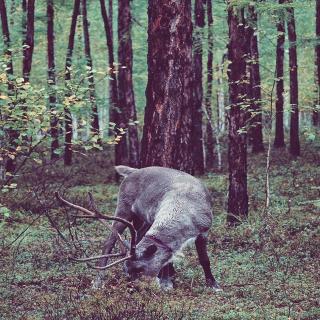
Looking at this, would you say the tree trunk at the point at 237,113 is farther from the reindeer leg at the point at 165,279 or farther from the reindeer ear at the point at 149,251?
the reindeer ear at the point at 149,251

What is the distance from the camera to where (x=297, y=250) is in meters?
11.2

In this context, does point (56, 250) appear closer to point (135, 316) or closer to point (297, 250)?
point (297, 250)

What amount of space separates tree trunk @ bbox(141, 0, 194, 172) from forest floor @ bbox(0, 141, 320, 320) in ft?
6.54

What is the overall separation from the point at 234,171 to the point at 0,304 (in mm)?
7211

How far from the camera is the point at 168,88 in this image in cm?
1018

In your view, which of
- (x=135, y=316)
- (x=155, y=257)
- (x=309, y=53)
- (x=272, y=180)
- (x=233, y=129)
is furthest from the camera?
(x=309, y=53)

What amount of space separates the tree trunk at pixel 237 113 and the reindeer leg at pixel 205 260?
4785 millimetres

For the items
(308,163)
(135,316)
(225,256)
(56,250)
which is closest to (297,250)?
(225,256)

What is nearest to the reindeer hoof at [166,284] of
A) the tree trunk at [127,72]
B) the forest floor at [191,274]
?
the forest floor at [191,274]

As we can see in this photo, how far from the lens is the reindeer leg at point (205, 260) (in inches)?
345

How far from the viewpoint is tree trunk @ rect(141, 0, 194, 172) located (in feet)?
33.3

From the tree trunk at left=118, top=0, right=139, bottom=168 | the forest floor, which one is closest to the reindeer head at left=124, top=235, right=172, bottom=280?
the forest floor

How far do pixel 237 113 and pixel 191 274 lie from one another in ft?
16.7

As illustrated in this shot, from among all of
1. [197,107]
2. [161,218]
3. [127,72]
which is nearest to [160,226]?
[161,218]
